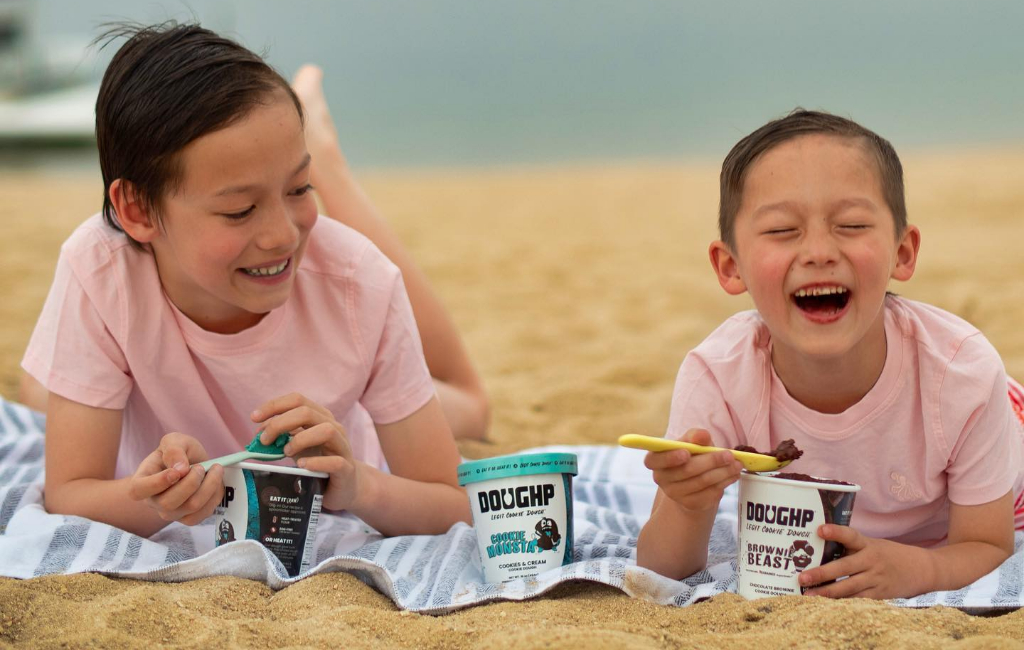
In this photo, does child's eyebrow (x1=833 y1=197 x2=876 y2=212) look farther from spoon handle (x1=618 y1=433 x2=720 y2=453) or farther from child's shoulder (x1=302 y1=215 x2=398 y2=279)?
child's shoulder (x1=302 y1=215 x2=398 y2=279)

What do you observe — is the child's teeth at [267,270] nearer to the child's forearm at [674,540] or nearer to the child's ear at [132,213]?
the child's ear at [132,213]

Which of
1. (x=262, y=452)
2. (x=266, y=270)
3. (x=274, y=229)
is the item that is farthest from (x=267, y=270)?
(x=262, y=452)

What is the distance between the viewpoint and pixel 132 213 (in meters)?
1.98

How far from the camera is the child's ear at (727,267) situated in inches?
74.7

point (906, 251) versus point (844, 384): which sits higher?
point (906, 251)

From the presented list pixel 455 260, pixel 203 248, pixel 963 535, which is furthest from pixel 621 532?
pixel 455 260

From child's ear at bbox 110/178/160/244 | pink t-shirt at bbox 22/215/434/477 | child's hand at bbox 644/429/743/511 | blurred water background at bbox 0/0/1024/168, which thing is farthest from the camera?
blurred water background at bbox 0/0/1024/168

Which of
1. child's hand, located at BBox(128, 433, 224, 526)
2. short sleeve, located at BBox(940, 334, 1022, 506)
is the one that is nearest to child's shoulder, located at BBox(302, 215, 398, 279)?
child's hand, located at BBox(128, 433, 224, 526)

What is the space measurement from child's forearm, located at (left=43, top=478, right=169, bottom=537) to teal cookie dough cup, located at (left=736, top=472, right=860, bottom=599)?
111 centimetres

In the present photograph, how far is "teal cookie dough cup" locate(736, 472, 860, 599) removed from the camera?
1.63 m

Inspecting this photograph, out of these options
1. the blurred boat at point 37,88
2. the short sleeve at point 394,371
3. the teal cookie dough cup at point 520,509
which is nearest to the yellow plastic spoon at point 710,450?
the teal cookie dough cup at point 520,509

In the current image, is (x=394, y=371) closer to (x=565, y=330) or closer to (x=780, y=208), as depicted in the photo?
(x=780, y=208)

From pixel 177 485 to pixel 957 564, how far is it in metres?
1.30

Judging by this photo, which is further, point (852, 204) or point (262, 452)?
point (262, 452)
